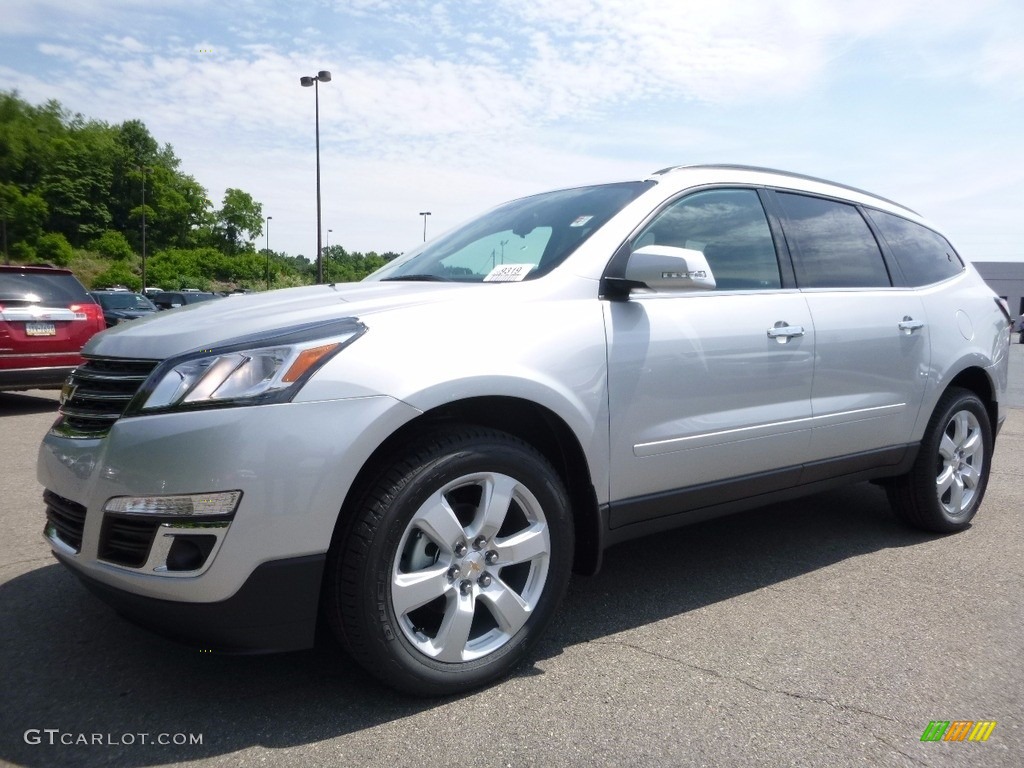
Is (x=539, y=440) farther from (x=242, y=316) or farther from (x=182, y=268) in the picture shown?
(x=182, y=268)

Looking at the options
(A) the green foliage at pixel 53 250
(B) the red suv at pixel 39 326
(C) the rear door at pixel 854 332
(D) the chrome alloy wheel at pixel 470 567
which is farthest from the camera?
(A) the green foliage at pixel 53 250

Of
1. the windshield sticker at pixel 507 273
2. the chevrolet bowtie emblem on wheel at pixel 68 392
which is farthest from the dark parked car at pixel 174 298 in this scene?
the windshield sticker at pixel 507 273

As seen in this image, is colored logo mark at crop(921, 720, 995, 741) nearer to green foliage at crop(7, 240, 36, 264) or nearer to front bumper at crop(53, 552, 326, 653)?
front bumper at crop(53, 552, 326, 653)

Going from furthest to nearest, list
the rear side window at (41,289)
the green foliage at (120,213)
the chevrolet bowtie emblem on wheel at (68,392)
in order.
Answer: the green foliage at (120,213), the rear side window at (41,289), the chevrolet bowtie emblem on wheel at (68,392)

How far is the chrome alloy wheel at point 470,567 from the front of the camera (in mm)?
2342

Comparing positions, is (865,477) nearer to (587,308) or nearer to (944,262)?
(944,262)

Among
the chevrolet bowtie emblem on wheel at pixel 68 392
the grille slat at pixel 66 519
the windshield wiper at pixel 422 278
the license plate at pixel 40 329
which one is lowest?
the grille slat at pixel 66 519

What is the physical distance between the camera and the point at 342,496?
7.16 ft

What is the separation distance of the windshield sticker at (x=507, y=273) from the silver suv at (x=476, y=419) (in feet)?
0.05

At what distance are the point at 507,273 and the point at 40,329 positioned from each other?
707cm

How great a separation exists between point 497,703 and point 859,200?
3.13 meters

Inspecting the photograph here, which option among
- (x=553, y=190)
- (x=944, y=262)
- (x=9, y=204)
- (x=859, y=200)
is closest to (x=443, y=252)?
(x=553, y=190)

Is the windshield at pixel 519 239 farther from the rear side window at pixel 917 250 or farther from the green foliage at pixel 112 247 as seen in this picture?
the green foliage at pixel 112 247

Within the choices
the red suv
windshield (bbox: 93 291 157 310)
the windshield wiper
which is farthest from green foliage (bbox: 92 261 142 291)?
the windshield wiper
